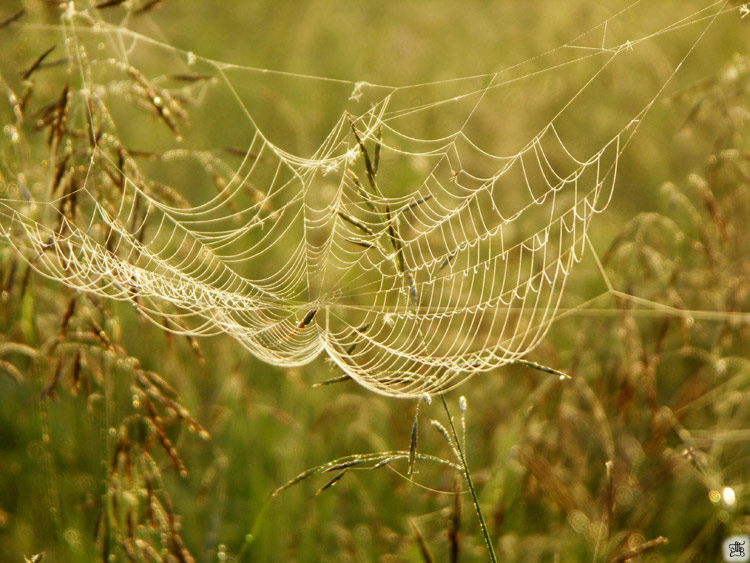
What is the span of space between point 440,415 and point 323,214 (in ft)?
3.11

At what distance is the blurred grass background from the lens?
1.95 metres

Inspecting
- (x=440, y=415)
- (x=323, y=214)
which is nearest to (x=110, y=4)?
(x=323, y=214)

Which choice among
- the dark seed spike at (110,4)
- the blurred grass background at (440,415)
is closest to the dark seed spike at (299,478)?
the blurred grass background at (440,415)

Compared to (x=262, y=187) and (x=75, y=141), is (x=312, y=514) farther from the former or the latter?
(x=262, y=187)

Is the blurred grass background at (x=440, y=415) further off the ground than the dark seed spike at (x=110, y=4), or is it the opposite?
the dark seed spike at (x=110, y=4)

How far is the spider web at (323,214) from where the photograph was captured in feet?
5.69

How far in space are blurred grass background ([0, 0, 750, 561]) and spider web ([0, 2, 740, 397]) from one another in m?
0.13

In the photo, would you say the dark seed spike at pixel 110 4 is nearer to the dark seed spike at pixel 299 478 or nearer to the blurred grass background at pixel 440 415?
the blurred grass background at pixel 440 415

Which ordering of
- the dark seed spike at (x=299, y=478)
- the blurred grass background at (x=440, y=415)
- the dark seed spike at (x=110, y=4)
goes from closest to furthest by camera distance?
the dark seed spike at (x=299, y=478), the dark seed spike at (x=110, y=4), the blurred grass background at (x=440, y=415)

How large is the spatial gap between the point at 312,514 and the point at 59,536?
0.71 metres

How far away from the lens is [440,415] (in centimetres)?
275

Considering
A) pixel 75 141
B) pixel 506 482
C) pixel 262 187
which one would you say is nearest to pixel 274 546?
pixel 506 482

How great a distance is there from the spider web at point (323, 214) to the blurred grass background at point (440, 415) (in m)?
0.13

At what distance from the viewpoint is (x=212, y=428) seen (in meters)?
2.59
